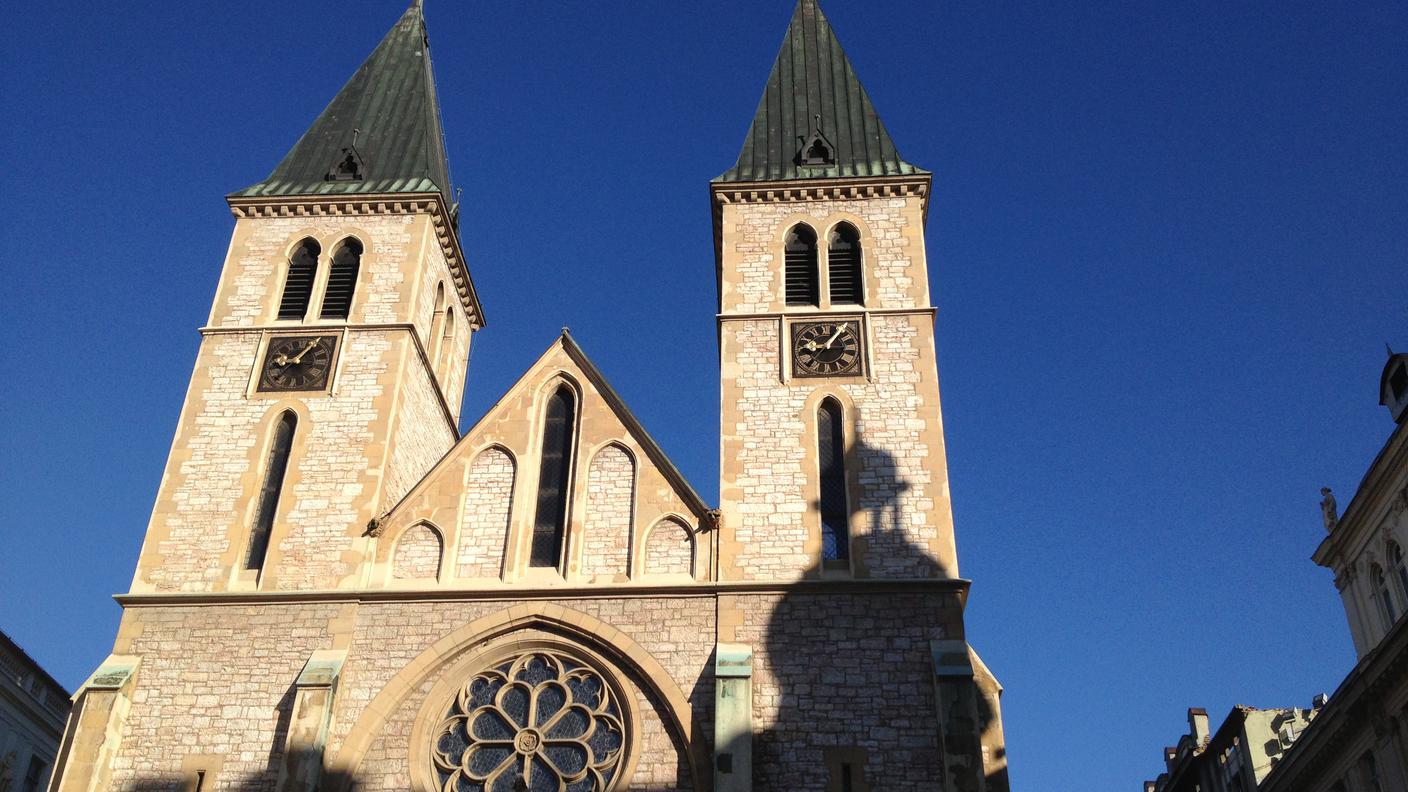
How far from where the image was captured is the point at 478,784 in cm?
1642

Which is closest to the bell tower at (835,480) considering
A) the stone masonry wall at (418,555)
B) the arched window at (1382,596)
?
the stone masonry wall at (418,555)

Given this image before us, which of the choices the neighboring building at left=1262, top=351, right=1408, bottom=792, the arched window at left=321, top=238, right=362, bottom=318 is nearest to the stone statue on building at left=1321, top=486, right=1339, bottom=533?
the neighboring building at left=1262, top=351, right=1408, bottom=792

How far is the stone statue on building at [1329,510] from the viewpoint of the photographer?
87.7 feet

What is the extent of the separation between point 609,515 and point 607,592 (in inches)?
52.6

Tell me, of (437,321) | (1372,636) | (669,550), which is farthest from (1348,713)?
(437,321)

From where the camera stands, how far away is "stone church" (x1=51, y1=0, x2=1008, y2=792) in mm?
16500

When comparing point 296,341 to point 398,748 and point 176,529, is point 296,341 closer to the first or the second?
point 176,529

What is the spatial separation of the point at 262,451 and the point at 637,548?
6.23 meters

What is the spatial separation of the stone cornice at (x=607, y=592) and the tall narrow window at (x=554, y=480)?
0.67 m

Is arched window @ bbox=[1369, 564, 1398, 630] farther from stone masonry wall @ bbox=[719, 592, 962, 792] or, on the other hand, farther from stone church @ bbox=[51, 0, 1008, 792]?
stone masonry wall @ bbox=[719, 592, 962, 792]

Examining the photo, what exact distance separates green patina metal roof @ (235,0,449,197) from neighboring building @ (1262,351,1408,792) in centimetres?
1777

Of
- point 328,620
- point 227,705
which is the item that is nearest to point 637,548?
point 328,620

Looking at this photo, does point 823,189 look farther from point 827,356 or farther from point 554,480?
point 554,480

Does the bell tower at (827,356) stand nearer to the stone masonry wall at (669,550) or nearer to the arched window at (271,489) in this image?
the stone masonry wall at (669,550)
